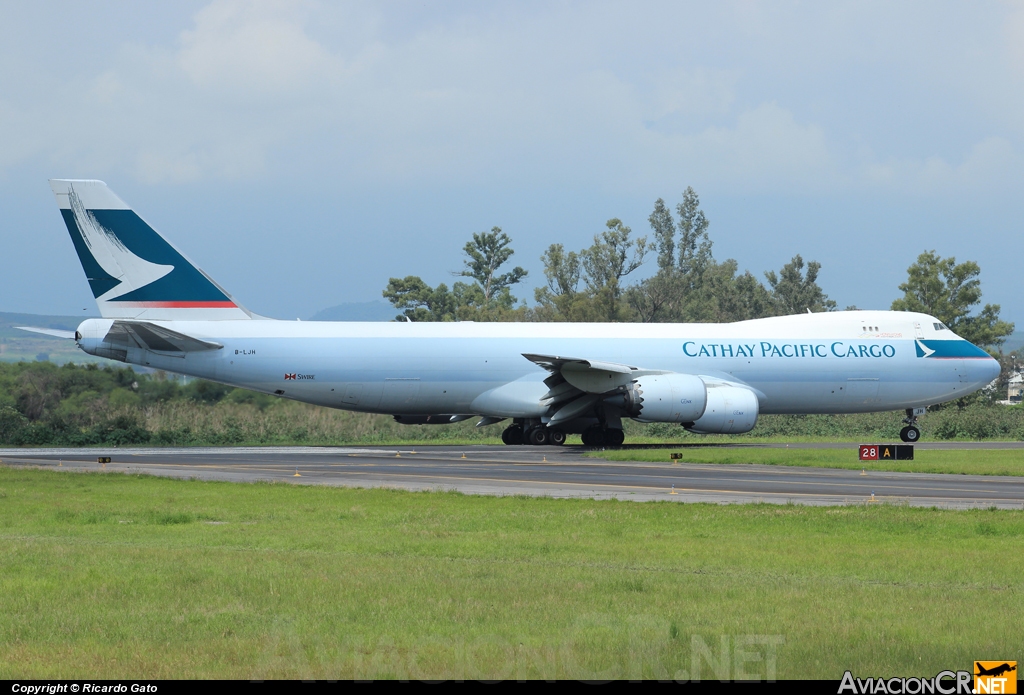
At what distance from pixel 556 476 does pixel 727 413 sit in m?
12.4

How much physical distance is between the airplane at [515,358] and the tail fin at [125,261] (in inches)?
1.7

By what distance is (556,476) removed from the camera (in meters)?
23.7

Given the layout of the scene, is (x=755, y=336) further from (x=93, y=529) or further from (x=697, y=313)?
(x=697, y=313)

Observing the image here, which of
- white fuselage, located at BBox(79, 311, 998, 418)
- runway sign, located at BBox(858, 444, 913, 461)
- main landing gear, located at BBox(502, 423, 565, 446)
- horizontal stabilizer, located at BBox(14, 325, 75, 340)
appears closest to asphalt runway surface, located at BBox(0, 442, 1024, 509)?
runway sign, located at BBox(858, 444, 913, 461)

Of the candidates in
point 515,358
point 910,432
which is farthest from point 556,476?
point 910,432

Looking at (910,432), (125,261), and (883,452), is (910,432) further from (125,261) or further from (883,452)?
(125,261)

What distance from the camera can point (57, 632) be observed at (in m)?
8.26

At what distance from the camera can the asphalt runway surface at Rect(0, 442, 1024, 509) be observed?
19375 millimetres

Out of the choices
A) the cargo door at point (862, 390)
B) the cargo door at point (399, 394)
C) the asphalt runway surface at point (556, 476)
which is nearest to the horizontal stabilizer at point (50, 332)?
the asphalt runway surface at point (556, 476)

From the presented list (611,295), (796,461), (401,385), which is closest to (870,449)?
(796,461)

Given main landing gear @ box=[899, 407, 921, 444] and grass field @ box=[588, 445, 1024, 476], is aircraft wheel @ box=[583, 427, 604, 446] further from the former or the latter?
main landing gear @ box=[899, 407, 921, 444]

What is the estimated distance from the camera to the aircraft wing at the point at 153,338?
1291 inches

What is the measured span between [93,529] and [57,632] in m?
6.55

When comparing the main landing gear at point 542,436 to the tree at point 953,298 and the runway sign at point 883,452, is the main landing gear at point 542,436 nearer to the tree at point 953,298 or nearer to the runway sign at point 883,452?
the runway sign at point 883,452
